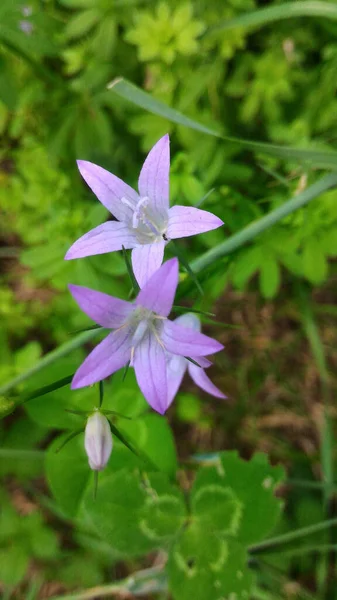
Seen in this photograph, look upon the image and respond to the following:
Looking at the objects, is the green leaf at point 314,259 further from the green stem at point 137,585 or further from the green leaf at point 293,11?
the green stem at point 137,585

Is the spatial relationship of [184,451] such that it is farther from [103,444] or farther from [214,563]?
[103,444]

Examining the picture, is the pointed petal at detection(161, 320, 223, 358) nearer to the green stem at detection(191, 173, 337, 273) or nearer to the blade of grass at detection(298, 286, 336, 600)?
the green stem at detection(191, 173, 337, 273)

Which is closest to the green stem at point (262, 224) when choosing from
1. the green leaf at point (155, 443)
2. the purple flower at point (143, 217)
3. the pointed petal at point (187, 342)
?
the purple flower at point (143, 217)

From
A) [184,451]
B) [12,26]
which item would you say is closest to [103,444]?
[12,26]

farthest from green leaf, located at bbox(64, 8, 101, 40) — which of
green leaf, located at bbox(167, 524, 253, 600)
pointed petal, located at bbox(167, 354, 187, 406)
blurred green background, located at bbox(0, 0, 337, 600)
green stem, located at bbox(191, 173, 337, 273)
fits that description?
green leaf, located at bbox(167, 524, 253, 600)

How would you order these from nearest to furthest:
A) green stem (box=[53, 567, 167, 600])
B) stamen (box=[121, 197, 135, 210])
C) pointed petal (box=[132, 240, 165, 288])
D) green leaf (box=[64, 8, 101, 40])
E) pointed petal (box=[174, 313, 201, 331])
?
pointed petal (box=[132, 240, 165, 288]) → stamen (box=[121, 197, 135, 210]) → pointed petal (box=[174, 313, 201, 331]) → green leaf (box=[64, 8, 101, 40]) → green stem (box=[53, 567, 167, 600])

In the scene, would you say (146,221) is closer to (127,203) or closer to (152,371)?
(127,203)
